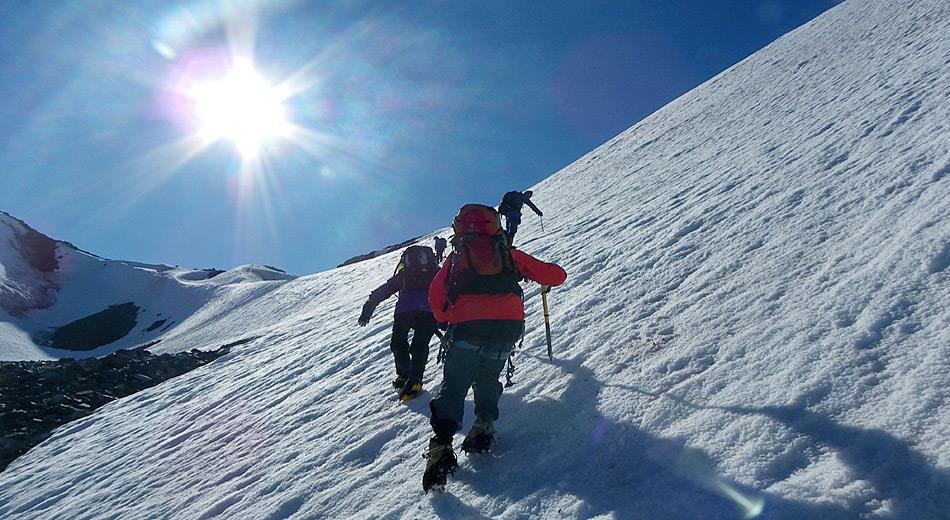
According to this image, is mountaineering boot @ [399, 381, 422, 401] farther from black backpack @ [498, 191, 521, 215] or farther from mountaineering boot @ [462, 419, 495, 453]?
black backpack @ [498, 191, 521, 215]

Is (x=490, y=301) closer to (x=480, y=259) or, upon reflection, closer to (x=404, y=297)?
(x=480, y=259)

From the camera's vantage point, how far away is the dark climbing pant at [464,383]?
365cm

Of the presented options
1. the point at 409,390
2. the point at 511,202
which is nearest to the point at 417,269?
the point at 409,390

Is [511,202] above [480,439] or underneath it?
above

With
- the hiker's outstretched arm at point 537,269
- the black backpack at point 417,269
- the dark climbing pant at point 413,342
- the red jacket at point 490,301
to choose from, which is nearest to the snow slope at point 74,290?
the dark climbing pant at point 413,342

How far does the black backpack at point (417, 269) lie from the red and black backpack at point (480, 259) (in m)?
2.10

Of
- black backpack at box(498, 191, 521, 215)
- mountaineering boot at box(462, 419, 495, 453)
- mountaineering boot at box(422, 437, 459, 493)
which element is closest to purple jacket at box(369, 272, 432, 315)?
mountaineering boot at box(462, 419, 495, 453)

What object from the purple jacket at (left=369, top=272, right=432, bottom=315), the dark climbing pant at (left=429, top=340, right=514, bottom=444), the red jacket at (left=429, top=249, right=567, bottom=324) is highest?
the purple jacket at (left=369, top=272, right=432, bottom=315)

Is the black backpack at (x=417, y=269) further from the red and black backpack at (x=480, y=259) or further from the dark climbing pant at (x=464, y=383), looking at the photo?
the dark climbing pant at (x=464, y=383)

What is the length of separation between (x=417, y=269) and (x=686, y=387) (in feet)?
11.0

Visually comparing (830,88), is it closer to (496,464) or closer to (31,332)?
(496,464)

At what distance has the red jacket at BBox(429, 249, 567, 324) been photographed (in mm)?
3764

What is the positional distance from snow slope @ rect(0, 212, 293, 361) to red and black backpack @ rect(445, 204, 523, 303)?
4385cm

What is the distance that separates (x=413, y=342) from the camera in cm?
598
